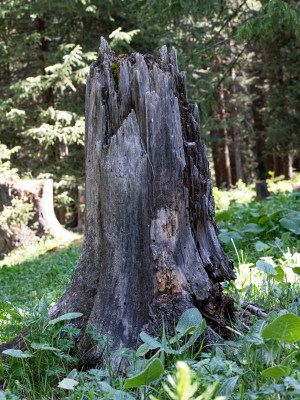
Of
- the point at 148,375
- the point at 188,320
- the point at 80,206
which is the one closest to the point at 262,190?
the point at 80,206

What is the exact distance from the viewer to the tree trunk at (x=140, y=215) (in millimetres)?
2805

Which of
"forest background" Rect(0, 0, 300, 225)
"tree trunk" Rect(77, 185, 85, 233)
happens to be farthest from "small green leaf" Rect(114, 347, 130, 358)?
"tree trunk" Rect(77, 185, 85, 233)

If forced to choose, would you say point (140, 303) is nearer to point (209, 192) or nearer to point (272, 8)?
point (209, 192)

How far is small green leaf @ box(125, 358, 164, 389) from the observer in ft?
6.25

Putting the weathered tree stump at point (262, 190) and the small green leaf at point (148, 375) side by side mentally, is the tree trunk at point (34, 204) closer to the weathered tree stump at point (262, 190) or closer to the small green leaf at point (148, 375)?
the weathered tree stump at point (262, 190)

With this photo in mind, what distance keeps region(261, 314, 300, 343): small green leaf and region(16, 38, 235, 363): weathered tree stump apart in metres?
0.72

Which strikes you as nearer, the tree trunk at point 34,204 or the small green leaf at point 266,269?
the small green leaf at point 266,269

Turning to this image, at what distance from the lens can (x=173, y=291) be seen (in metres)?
2.81

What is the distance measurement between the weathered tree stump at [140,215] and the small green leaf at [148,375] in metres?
0.71

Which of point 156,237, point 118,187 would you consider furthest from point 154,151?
point 156,237

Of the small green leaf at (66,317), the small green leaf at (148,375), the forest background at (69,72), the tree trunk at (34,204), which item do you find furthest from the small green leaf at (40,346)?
the tree trunk at (34,204)

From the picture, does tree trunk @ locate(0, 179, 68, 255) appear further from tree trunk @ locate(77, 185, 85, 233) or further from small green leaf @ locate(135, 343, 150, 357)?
small green leaf @ locate(135, 343, 150, 357)

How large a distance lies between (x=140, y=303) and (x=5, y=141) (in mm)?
15446

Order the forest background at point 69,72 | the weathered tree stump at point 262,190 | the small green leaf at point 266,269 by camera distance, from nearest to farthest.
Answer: the small green leaf at point 266,269, the weathered tree stump at point 262,190, the forest background at point 69,72
